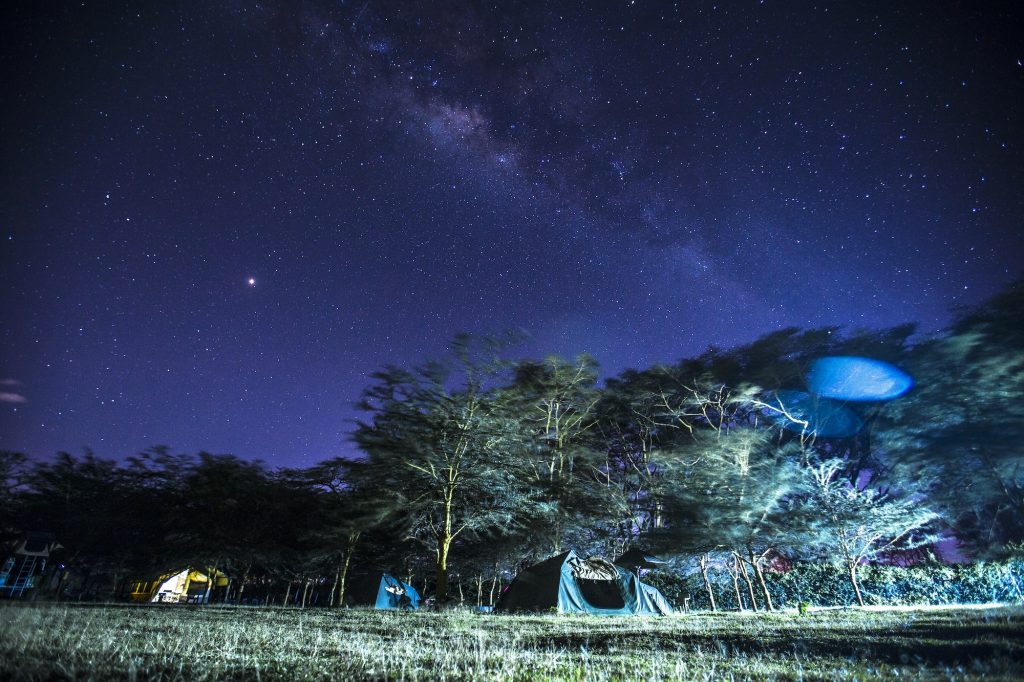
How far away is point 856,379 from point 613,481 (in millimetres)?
15485

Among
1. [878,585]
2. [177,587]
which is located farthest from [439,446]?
[177,587]

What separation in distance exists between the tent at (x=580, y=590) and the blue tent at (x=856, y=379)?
1541 cm

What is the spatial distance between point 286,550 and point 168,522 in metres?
7.09

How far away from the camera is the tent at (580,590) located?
1938cm

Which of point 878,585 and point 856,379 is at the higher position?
point 856,379

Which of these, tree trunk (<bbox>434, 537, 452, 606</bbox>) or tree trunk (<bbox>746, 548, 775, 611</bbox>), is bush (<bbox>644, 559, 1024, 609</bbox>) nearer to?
tree trunk (<bbox>746, 548, 775, 611</bbox>)

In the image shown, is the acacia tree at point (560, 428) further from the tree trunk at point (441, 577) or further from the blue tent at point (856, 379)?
the blue tent at point (856, 379)

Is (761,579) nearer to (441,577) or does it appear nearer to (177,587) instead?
(441,577)

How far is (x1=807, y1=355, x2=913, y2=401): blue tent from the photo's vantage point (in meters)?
25.5

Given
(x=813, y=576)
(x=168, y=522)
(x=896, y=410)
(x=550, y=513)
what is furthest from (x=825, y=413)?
(x=168, y=522)

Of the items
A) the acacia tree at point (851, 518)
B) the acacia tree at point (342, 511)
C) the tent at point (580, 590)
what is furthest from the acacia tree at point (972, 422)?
the acacia tree at point (342, 511)

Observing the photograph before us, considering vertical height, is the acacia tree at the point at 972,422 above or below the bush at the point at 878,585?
above

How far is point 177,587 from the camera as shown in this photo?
45.1 meters

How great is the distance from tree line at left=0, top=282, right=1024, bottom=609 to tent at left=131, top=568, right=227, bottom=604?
4413mm
